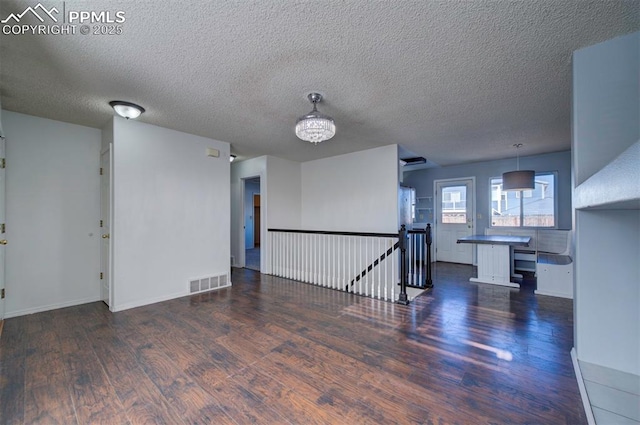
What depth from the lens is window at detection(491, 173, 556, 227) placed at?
5680 millimetres

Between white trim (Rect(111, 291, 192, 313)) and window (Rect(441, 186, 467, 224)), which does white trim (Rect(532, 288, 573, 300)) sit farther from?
white trim (Rect(111, 291, 192, 313))

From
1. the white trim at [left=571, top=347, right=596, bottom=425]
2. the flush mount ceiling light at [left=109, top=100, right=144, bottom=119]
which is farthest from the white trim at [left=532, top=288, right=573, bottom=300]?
the flush mount ceiling light at [left=109, top=100, right=144, bottom=119]

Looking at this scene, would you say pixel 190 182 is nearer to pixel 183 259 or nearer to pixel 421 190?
pixel 183 259

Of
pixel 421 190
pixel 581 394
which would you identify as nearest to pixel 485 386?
pixel 581 394

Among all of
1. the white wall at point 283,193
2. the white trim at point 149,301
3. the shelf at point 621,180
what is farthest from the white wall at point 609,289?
the white wall at point 283,193

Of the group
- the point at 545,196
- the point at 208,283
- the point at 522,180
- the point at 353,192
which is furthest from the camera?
the point at 545,196

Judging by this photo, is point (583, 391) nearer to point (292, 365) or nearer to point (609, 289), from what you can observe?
point (609, 289)

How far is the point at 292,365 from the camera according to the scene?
2168mm

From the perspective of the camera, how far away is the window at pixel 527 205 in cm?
568

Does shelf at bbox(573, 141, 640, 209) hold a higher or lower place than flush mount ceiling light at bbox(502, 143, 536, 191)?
lower

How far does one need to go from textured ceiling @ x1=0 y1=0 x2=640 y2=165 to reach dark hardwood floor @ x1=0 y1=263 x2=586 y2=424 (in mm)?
2525

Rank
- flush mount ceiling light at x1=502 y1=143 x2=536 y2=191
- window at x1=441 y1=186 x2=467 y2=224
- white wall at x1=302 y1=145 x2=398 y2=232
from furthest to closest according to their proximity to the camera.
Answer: window at x1=441 y1=186 x2=467 y2=224
white wall at x1=302 y1=145 x2=398 y2=232
flush mount ceiling light at x1=502 y1=143 x2=536 y2=191

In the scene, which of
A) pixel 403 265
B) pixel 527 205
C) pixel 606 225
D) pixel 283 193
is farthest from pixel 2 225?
pixel 527 205

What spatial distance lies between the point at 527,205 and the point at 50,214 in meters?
8.61
